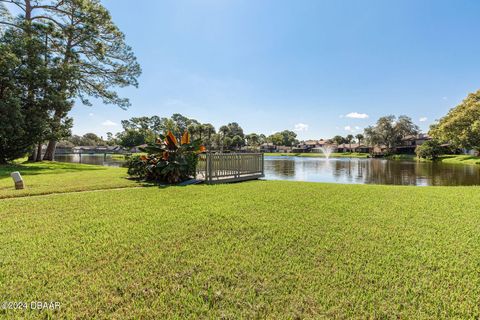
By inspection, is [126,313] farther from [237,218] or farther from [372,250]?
[372,250]

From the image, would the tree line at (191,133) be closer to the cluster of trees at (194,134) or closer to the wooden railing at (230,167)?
the cluster of trees at (194,134)

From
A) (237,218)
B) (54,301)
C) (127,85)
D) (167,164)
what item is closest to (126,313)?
(54,301)

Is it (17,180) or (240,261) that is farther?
(17,180)

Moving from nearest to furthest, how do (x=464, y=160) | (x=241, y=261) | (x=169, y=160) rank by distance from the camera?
1. (x=241, y=261)
2. (x=169, y=160)
3. (x=464, y=160)

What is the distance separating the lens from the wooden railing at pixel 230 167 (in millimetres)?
9875

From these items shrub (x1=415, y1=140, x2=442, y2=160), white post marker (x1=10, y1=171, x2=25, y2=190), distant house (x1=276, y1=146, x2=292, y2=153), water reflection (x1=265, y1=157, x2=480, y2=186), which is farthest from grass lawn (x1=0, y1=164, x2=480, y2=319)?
distant house (x1=276, y1=146, x2=292, y2=153)

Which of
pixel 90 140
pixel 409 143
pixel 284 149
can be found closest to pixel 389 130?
pixel 409 143

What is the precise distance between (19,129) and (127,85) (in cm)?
1007

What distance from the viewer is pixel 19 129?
1369cm

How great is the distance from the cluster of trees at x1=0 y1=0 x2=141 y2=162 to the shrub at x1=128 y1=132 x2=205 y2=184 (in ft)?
30.4

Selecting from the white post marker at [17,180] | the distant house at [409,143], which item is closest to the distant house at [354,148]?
the distant house at [409,143]

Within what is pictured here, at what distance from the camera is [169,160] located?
941 cm

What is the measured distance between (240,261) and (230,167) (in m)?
7.51

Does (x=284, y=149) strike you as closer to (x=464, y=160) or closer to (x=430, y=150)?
(x=430, y=150)
